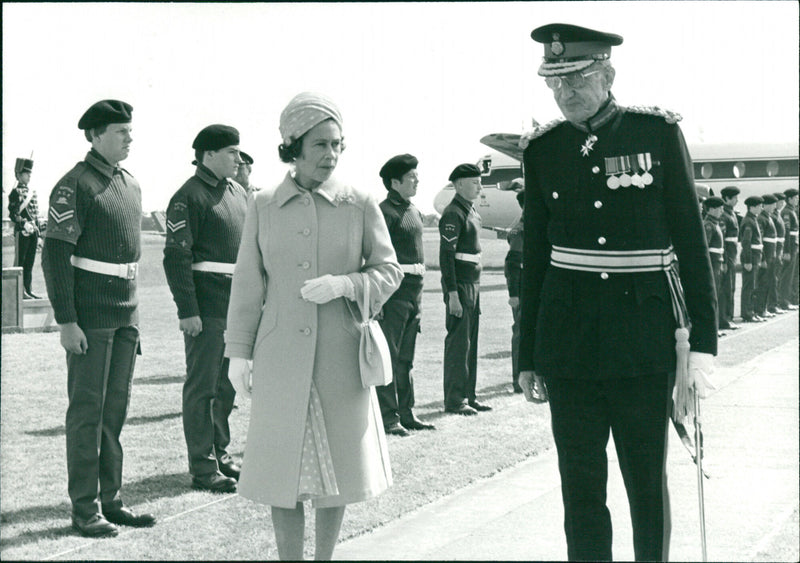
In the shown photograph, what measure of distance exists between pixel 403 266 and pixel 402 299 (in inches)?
11.3

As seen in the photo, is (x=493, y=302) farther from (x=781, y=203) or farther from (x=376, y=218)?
(x=376, y=218)

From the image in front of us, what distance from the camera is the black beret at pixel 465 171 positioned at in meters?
9.95

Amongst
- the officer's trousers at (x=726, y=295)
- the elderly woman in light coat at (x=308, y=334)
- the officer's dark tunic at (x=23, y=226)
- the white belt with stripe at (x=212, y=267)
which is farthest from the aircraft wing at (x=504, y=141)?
the elderly woman in light coat at (x=308, y=334)

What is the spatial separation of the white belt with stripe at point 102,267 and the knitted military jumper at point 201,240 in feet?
2.37

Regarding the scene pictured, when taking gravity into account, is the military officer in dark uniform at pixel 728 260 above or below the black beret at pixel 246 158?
below

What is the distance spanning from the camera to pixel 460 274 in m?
9.95

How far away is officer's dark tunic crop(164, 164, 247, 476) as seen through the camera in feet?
Result: 22.2

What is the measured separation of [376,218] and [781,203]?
22.0m

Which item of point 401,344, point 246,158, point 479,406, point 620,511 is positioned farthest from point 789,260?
point 620,511

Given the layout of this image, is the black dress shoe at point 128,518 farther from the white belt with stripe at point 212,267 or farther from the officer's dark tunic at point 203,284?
the white belt with stripe at point 212,267

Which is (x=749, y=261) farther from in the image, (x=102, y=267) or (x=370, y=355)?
(x=370, y=355)

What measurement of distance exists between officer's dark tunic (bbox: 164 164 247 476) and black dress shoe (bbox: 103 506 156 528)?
96 centimetres

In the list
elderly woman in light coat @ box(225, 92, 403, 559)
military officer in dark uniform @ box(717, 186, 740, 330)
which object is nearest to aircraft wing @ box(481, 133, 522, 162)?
military officer in dark uniform @ box(717, 186, 740, 330)

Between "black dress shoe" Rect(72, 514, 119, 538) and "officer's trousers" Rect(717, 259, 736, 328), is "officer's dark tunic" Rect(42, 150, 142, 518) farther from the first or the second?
"officer's trousers" Rect(717, 259, 736, 328)
